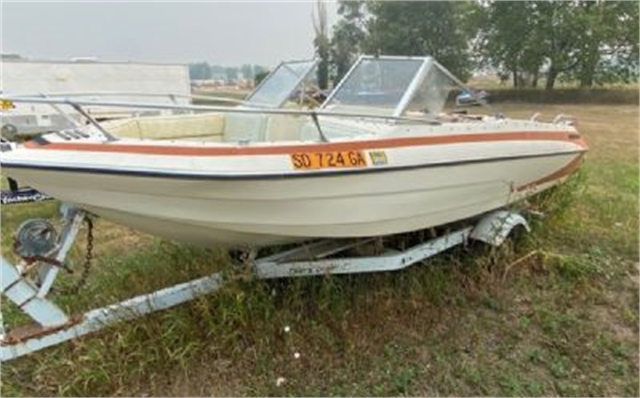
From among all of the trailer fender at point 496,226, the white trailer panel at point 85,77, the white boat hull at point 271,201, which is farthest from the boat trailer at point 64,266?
the white trailer panel at point 85,77

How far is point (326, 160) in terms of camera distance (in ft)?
9.31

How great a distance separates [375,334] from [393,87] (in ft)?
5.44

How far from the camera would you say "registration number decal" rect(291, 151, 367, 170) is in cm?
278

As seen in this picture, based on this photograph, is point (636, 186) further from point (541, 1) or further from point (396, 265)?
point (541, 1)

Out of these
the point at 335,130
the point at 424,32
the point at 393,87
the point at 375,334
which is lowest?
the point at 375,334

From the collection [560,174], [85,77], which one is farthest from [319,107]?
→ [85,77]

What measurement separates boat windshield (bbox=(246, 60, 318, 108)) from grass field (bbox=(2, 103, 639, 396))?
120cm

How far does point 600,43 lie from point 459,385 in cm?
2880

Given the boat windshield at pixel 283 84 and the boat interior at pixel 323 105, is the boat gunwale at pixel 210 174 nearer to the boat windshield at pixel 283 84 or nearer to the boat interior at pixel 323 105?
the boat interior at pixel 323 105

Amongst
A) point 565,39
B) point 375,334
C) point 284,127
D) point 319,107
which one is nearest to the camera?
point 375,334

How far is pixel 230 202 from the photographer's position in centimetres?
274

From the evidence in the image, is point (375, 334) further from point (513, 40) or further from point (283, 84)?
point (513, 40)

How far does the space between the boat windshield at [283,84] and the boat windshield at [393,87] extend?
24 centimetres

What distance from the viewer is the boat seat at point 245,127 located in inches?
150
